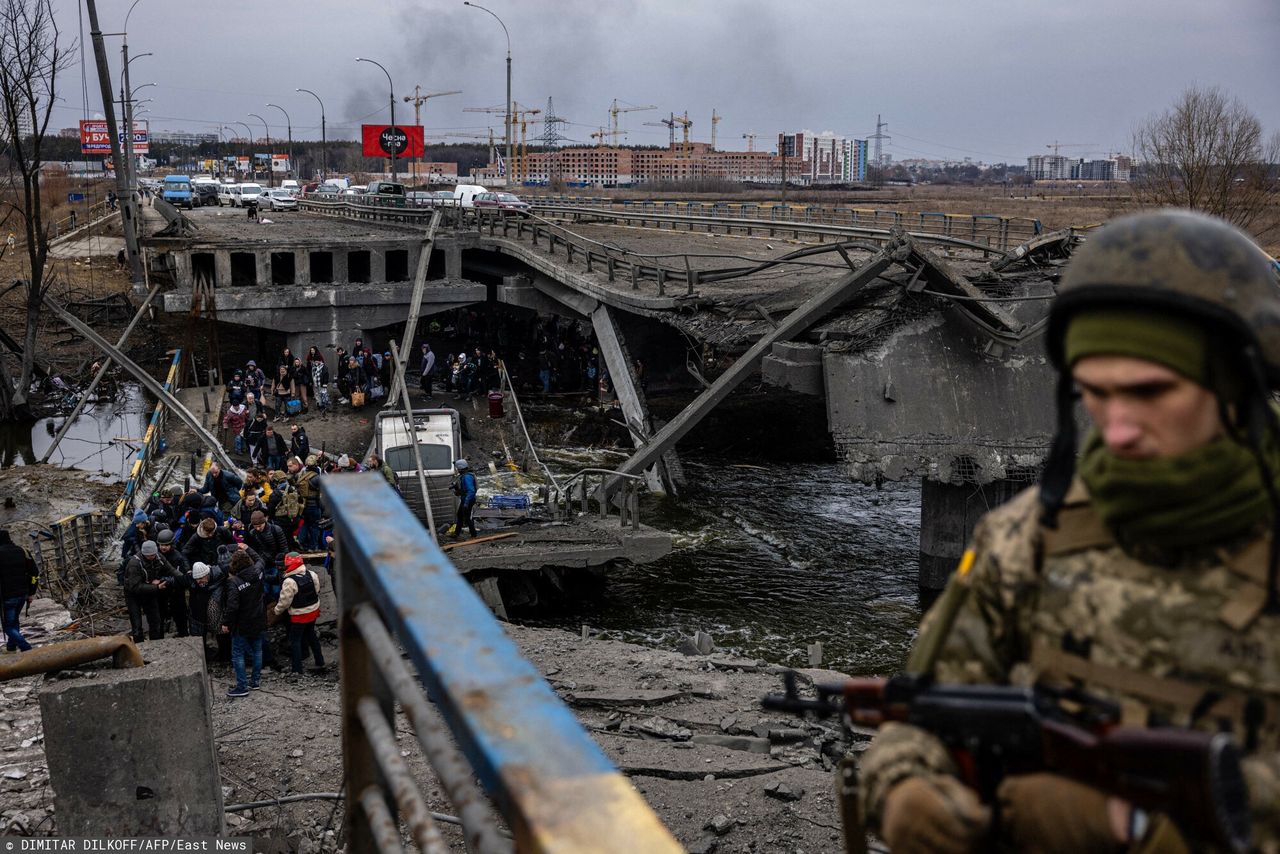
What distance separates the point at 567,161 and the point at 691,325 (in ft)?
538

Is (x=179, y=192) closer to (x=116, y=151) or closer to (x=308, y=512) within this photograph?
(x=116, y=151)

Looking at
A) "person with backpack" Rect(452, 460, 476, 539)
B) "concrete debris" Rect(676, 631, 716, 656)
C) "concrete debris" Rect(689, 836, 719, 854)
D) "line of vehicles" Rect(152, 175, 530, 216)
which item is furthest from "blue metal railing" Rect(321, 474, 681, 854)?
"line of vehicles" Rect(152, 175, 530, 216)

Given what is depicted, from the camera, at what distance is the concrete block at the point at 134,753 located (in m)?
6.37

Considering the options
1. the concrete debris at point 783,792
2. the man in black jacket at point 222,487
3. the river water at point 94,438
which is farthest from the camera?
the river water at point 94,438

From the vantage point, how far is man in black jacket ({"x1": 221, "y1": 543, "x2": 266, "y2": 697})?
43.6 ft

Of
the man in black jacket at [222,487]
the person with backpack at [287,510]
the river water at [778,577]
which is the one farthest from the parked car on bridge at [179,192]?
the person with backpack at [287,510]

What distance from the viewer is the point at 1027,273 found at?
79.0ft

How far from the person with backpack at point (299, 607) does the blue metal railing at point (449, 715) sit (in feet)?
35.8

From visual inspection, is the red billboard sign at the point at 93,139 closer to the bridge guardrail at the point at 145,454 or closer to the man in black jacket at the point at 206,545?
the bridge guardrail at the point at 145,454

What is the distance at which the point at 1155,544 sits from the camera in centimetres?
213

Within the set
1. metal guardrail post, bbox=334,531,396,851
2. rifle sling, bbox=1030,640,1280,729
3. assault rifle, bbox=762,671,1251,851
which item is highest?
rifle sling, bbox=1030,640,1280,729

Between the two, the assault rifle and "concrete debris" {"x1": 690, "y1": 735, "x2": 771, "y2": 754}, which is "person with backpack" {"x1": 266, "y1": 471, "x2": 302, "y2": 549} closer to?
"concrete debris" {"x1": 690, "y1": 735, "x2": 771, "y2": 754}

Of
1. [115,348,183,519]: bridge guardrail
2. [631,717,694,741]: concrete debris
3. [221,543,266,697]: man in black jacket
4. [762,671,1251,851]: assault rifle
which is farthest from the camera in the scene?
[115,348,183,519]: bridge guardrail

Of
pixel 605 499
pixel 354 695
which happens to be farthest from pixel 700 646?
pixel 354 695
